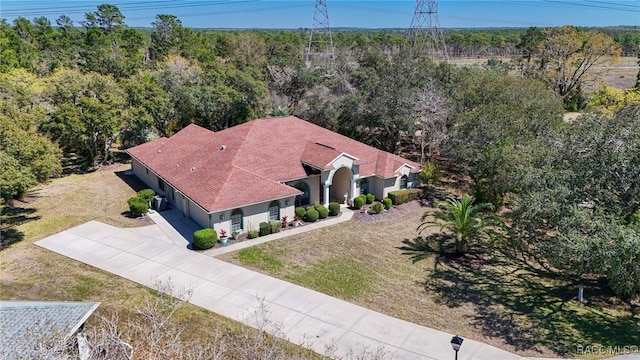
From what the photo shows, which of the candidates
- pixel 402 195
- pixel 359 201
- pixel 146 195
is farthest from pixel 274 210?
pixel 402 195

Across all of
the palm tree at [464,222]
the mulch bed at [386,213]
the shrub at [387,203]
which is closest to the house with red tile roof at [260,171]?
the shrub at [387,203]

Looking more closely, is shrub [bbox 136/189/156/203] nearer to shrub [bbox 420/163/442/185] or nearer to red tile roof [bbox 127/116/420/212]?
red tile roof [bbox 127/116/420/212]

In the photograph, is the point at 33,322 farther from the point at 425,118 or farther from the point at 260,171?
the point at 425,118

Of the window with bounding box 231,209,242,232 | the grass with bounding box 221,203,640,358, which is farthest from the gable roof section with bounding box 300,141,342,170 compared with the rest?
the window with bounding box 231,209,242,232

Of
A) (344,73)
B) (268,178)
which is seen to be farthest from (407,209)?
(344,73)

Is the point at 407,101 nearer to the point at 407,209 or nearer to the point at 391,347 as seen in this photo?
the point at 407,209

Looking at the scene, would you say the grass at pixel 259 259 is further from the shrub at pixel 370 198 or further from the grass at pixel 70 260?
the shrub at pixel 370 198
